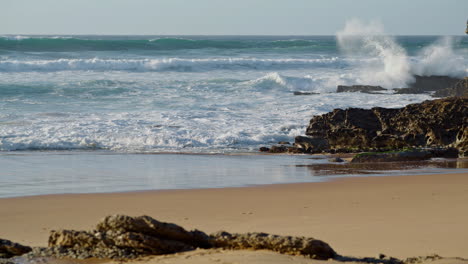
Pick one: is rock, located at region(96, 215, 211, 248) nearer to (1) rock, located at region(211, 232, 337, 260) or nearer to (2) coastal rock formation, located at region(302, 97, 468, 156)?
(1) rock, located at region(211, 232, 337, 260)

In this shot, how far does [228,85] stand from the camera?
25.9 m

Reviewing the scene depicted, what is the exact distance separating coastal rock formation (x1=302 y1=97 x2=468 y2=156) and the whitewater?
151cm

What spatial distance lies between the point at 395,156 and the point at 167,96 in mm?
11710

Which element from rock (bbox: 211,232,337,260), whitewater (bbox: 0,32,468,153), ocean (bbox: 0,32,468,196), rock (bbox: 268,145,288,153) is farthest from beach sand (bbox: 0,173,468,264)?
whitewater (bbox: 0,32,468,153)

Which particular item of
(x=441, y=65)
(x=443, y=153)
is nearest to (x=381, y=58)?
(x=441, y=65)

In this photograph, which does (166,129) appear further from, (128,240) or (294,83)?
(294,83)

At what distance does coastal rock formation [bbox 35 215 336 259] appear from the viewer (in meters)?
4.45

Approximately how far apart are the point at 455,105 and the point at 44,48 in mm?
32756

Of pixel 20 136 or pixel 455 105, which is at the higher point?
pixel 455 105

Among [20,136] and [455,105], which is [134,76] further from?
[455,105]

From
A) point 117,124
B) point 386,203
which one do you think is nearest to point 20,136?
point 117,124

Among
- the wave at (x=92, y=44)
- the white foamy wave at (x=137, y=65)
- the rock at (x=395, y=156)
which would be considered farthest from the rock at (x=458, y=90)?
the wave at (x=92, y=44)

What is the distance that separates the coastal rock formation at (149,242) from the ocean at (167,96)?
3.94 meters

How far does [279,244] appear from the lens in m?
4.46
